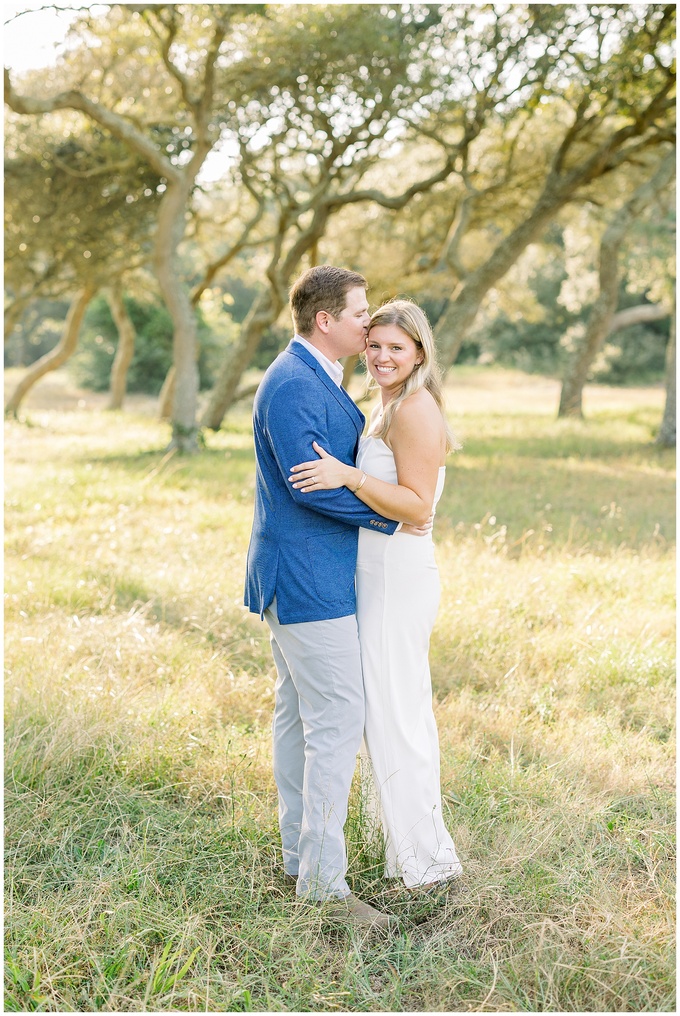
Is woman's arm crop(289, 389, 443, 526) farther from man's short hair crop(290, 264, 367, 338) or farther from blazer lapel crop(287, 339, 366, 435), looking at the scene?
man's short hair crop(290, 264, 367, 338)

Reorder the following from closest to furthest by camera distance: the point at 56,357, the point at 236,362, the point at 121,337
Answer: the point at 236,362, the point at 56,357, the point at 121,337

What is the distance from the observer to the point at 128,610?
6430 millimetres

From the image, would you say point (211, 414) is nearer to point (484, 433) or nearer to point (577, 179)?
point (484, 433)

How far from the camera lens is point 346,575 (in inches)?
128

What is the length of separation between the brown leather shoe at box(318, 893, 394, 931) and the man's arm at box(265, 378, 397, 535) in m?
1.40

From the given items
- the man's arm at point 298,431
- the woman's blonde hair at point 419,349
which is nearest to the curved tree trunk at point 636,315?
the woman's blonde hair at point 419,349

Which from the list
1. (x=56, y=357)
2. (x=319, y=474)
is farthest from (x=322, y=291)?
(x=56, y=357)

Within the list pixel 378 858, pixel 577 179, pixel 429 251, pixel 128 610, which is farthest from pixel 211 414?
pixel 378 858

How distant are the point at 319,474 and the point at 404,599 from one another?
644 mm

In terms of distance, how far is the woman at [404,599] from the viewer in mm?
3246

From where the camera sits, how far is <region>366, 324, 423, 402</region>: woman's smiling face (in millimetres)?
3254

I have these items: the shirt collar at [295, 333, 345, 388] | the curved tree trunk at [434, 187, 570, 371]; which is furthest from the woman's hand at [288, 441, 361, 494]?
the curved tree trunk at [434, 187, 570, 371]

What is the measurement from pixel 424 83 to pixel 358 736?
14.4 metres

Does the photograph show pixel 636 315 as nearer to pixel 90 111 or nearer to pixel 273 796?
pixel 90 111
